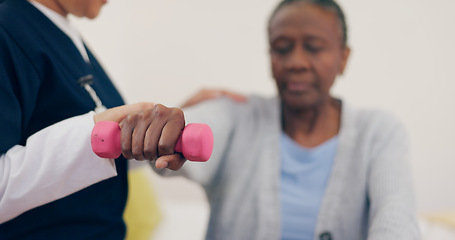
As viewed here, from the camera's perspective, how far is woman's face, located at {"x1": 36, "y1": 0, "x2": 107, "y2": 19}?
1.37ft

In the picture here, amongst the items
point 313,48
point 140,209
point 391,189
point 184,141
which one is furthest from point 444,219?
point 184,141

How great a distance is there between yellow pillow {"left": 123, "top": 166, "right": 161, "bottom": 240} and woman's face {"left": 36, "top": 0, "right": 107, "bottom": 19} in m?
0.62

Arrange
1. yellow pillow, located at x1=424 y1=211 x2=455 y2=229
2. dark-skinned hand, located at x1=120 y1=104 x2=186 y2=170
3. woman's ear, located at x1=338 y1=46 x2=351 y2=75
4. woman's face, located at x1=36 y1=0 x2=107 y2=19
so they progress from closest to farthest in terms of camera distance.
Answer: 1. dark-skinned hand, located at x1=120 y1=104 x2=186 y2=170
2. woman's face, located at x1=36 y1=0 x2=107 y2=19
3. woman's ear, located at x1=338 y1=46 x2=351 y2=75
4. yellow pillow, located at x1=424 y1=211 x2=455 y2=229

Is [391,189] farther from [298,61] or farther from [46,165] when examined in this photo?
[46,165]

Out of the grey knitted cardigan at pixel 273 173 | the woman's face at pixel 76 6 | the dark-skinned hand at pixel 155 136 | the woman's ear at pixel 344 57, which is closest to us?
the dark-skinned hand at pixel 155 136

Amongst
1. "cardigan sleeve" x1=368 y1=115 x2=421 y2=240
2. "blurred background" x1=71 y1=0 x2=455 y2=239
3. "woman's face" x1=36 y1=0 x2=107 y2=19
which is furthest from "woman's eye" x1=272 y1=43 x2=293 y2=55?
"blurred background" x1=71 y1=0 x2=455 y2=239

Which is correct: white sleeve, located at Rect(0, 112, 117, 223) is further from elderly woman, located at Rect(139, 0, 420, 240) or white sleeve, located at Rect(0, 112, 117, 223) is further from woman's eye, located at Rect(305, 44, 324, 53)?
woman's eye, located at Rect(305, 44, 324, 53)

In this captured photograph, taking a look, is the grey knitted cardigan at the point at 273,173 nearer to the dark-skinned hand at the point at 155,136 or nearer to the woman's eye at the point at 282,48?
the woman's eye at the point at 282,48

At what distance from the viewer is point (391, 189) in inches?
21.4

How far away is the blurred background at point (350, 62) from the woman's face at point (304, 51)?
2.21 ft

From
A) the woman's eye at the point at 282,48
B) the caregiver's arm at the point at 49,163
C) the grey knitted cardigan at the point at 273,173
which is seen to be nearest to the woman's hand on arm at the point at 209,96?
the grey knitted cardigan at the point at 273,173

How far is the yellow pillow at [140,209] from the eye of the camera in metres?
1.01

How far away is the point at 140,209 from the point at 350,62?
0.96 m

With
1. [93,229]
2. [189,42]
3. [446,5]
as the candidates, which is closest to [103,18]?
[189,42]
